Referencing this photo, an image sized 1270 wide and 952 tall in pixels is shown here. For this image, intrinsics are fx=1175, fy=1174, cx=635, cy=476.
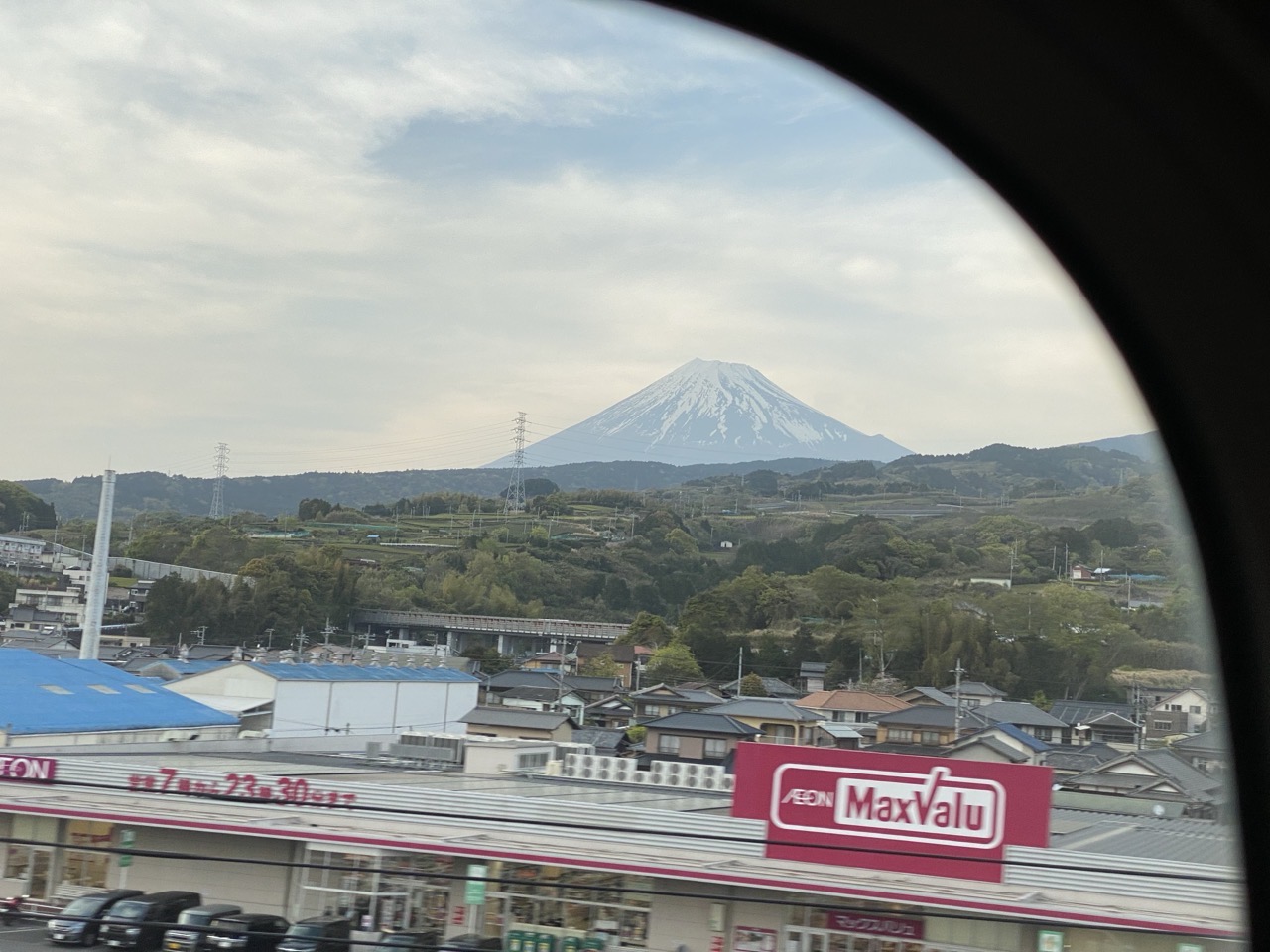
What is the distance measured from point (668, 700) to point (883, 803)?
8.13 metres

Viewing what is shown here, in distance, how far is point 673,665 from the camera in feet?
59.2

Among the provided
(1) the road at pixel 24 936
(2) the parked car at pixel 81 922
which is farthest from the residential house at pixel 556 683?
(2) the parked car at pixel 81 922

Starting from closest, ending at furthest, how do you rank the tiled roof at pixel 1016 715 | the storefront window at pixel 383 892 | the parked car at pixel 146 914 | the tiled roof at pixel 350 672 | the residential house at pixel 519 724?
1. the parked car at pixel 146 914
2. the storefront window at pixel 383 892
3. the tiled roof at pixel 1016 715
4. the residential house at pixel 519 724
5. the tiled roof at pixel 350 672

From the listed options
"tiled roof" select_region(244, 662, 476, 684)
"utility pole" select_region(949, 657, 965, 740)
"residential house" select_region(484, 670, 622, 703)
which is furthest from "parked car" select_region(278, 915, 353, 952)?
"residential house" select_region(484, 670, 622, 703)

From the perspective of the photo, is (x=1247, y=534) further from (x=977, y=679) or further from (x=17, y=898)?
(x=977, y=679)

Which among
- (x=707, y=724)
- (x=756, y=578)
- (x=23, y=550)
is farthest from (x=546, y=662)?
(x=23, y=550)

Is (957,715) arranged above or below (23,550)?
below

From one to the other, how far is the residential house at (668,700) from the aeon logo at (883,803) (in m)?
6.53

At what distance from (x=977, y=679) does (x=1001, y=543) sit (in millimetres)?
3536

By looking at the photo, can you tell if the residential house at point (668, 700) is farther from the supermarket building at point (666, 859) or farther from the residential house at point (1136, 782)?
the supermarket building at point (666, 859)

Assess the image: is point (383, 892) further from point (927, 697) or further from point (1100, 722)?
point (927, 697)

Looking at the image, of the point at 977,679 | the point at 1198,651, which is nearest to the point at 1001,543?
the point at 977,679

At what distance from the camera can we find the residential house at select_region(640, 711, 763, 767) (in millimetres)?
13906

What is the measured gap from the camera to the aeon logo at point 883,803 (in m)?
8.59
